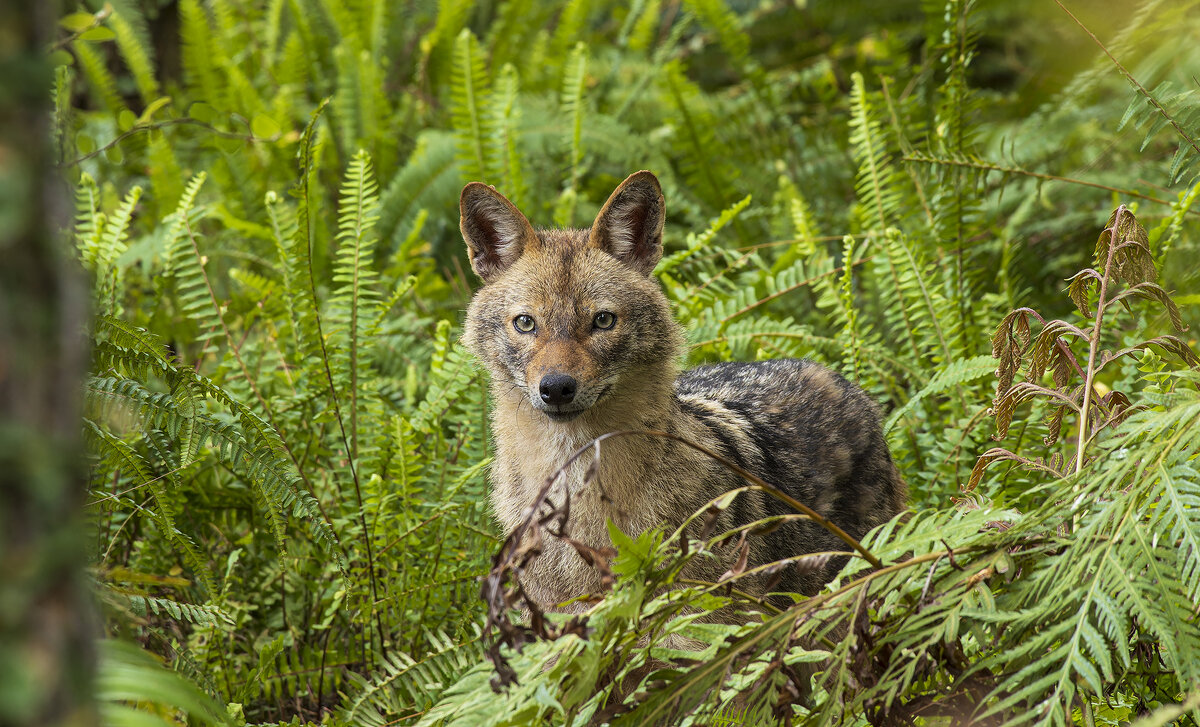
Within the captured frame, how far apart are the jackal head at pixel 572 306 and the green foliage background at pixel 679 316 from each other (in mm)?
594

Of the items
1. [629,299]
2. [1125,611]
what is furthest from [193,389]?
[1125,611]

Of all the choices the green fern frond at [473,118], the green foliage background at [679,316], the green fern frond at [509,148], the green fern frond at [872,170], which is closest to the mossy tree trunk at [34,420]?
the green foliage background at [679,316]

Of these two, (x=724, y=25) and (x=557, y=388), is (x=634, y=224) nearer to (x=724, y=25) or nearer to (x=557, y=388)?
(x=557, y=388)

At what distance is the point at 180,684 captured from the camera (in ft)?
5.64

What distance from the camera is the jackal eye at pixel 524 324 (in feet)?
13.8

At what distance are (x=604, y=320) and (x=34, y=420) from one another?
3.15 meters

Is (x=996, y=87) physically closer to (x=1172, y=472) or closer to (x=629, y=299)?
(x=629, y=299)

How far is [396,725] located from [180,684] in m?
1.95

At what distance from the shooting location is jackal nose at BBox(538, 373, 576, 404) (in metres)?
3.73

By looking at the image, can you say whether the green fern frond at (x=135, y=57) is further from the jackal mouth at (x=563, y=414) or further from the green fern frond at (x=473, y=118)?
the jackal mouth at (x=563, y=414)

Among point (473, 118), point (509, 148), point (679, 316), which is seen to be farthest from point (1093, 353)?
point (473, 118)

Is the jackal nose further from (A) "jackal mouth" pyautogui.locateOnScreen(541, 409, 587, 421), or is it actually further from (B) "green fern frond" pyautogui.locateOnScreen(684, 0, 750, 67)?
(B) "green fern frond" pyautogui.locateOnScreen(684, 0, 750, 67)

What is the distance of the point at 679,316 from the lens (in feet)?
18.2

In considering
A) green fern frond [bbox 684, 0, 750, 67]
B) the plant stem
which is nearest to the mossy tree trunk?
the plant stem
